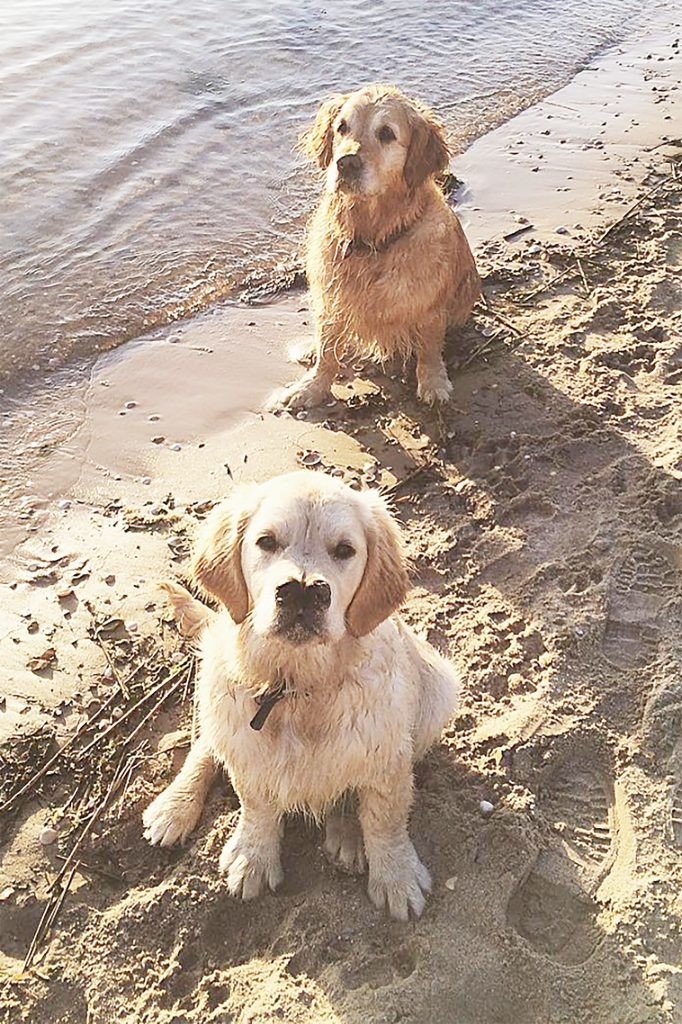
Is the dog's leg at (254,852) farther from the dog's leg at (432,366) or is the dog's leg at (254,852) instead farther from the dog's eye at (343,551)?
the dog's leg at (432,366)

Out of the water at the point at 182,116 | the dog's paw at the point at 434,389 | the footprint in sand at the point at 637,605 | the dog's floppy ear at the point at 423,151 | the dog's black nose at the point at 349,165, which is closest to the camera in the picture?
the footprint in sand at the point at 637,605

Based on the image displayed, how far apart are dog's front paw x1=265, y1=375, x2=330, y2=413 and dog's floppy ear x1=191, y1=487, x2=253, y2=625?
237cm

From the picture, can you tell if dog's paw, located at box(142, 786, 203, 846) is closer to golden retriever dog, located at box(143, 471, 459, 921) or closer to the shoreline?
golden retriever dog, located at box(143, 471, 459, 921)

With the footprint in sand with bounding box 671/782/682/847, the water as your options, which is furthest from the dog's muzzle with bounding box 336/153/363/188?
the footprint in sand with bounding box 671/782/682/847

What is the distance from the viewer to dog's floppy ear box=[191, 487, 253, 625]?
103 inches

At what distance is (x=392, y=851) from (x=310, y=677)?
69 cm

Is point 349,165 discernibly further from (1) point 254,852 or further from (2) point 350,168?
(1) point 254,852

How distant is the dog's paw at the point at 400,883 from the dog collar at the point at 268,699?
64 cm

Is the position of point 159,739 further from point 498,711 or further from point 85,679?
point 498,711

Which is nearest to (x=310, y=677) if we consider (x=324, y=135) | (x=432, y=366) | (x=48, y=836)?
(x=48, y=836)

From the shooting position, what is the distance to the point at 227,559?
262 centimetres

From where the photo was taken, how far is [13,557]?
13.5ft

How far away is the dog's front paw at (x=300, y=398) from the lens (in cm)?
503

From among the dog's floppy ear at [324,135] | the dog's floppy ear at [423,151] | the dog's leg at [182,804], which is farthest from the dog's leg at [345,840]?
the dog's floppy ear at [324,135]
